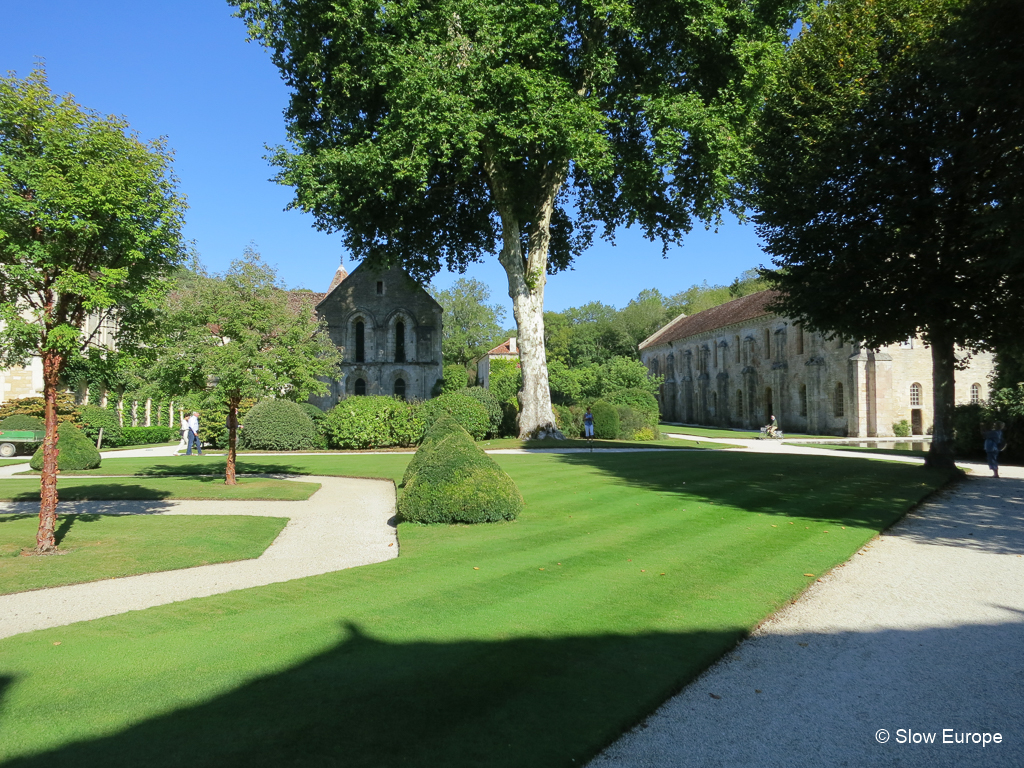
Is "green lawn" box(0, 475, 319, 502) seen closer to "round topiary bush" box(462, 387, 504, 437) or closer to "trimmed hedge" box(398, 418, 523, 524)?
"trimmed hedge" box(398, 418, 523, 524)

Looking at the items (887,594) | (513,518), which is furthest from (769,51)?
(887,594)

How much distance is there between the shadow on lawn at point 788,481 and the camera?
12320 mm

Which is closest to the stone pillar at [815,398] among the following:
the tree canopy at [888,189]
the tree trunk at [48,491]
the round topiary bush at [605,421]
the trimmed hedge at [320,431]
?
the round topiary bush at [605,421]

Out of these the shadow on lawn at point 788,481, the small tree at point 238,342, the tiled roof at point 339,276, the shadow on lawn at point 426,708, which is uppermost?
the tiled roof at point 339,276

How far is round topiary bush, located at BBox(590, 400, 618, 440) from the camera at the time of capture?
3356 centimetres

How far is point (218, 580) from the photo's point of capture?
329 inches

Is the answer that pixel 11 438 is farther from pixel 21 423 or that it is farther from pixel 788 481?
pixel 788 481

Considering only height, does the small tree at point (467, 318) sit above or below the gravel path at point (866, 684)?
above

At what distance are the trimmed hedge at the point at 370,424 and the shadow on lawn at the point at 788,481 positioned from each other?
993 centimetres

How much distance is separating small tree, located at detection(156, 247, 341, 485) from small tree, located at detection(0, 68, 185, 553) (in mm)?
5092

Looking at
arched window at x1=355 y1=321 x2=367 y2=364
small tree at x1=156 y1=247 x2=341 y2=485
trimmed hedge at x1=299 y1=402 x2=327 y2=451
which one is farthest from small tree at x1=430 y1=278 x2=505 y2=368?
small tree at x1=156 y1=247 x2=341 y2=485

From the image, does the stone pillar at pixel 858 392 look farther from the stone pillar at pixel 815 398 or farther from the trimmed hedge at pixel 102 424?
the trimmed hedge at pixel 102 424

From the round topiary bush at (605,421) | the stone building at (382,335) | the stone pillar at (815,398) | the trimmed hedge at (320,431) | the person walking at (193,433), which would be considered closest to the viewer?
the person walking at (193,433)

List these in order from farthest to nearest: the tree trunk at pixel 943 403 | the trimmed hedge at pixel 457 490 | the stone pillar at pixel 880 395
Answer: the stone pillar at pixel 880 395 → the tree trunk at pixel 943 403 → the trimmed hedge at pixel 457 490
